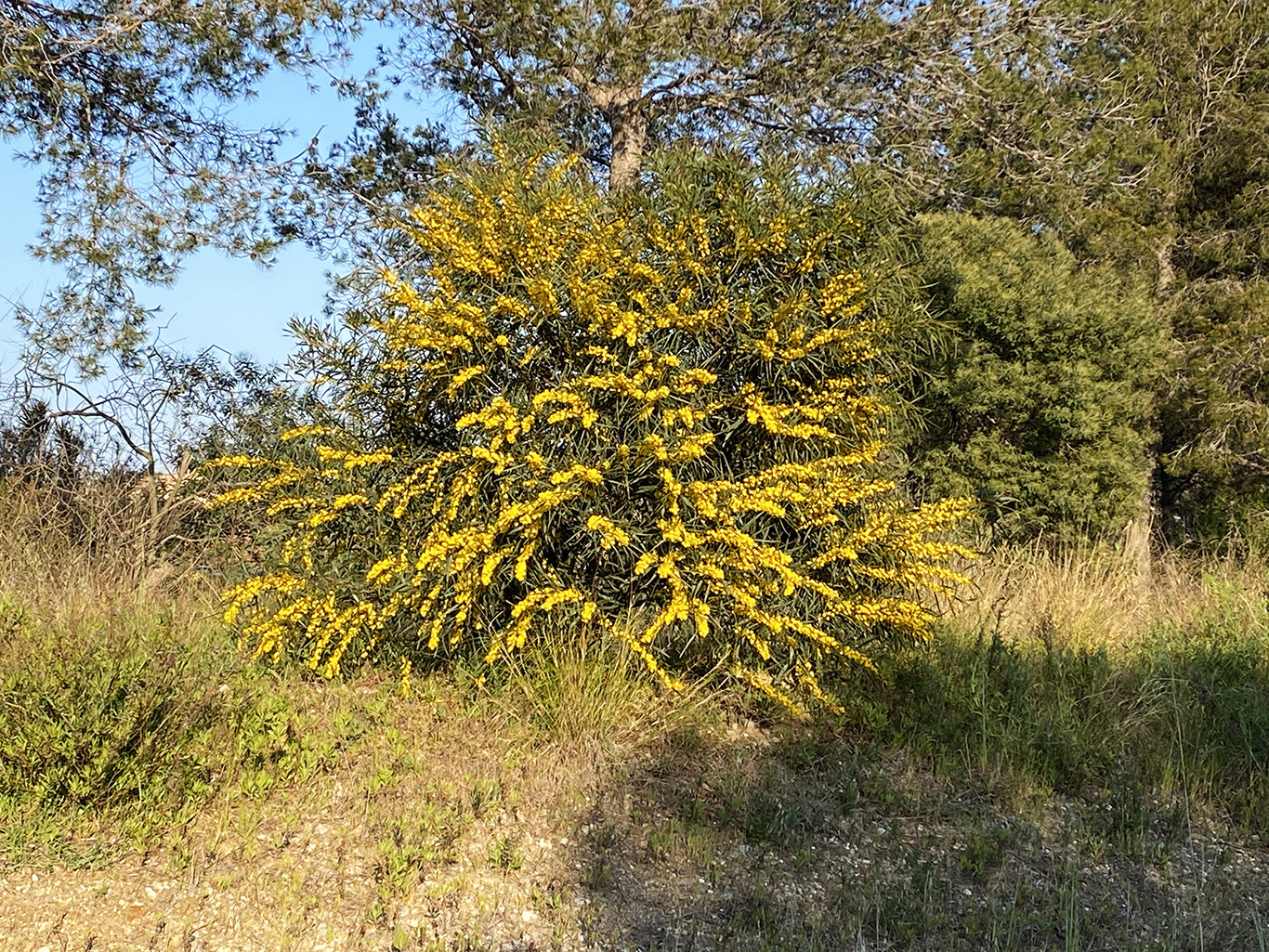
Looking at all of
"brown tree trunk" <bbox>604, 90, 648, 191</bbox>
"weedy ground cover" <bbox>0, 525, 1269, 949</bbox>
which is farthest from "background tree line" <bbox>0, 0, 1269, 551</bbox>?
"weedy ground cover" <bbox>0, 525, 1269, 949</bbox>

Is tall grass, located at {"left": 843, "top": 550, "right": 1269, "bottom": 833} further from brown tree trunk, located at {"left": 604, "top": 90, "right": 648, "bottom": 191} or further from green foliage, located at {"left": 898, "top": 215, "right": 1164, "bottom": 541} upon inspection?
brown tree trunk, located at {"left": 604, "top": 90, "right": 648, "bottom": 191}

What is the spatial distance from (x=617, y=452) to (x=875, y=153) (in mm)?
5496

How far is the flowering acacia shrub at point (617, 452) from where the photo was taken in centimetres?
466

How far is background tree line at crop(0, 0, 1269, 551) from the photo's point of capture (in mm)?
7793

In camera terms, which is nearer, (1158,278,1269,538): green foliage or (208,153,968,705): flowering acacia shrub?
(208,153,968,705): flowering acacia shrub

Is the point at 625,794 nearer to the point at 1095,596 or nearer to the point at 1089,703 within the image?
the point at 1089,703

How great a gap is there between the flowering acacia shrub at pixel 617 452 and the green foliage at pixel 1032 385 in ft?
12.2

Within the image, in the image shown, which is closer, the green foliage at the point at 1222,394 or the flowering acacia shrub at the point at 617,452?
the flowering acacia shrub at the point at 617,452

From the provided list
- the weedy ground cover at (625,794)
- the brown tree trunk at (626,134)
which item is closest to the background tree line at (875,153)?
the brown tree trunk at (626,134)

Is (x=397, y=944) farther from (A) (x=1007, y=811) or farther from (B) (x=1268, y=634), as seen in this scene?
(B) (x=1268, y=634)

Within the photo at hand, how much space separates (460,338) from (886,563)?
7.63ft

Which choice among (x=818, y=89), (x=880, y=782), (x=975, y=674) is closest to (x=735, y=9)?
(x=818, y=89)

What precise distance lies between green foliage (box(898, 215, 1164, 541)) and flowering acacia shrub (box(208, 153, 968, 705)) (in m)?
3.72

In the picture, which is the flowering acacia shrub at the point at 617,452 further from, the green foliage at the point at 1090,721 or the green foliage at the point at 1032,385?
the green foliage at the point at 1032,385
